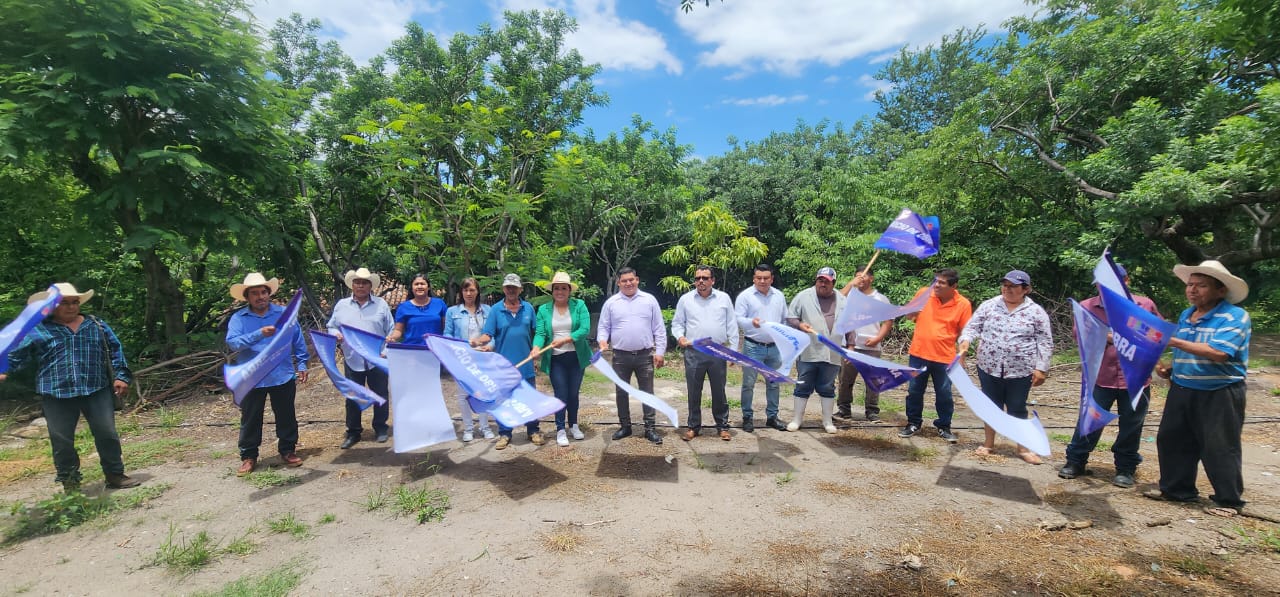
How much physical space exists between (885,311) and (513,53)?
401 inches

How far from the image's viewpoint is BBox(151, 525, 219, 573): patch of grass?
301 cm

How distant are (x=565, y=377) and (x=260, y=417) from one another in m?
2.81

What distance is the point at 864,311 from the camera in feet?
16.8

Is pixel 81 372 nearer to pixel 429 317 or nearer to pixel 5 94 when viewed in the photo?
pixel 429 317

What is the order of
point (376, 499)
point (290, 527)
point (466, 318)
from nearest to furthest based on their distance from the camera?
1. point (290, 527)
2. point (376, 499)
3. point (466, 318)

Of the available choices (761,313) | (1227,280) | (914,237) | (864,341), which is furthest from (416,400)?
(1227,280)

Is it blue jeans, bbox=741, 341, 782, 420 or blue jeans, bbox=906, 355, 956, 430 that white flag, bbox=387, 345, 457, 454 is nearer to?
blue jeans, bbox=741, 341, 782, 420

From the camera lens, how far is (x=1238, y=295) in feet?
10.6

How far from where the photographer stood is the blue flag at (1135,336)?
328 centimetres

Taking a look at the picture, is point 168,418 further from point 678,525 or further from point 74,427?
point 678,525

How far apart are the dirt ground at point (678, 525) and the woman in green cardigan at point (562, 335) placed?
800mm

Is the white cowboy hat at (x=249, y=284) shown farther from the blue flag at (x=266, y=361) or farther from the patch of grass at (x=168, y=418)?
the patch of grass at (x=168, y=418)

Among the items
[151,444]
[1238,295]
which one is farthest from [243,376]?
[1238,295]

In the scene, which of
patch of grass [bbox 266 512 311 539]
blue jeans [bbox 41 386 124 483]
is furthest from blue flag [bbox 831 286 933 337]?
blue jeans [bbox 41 386 124 483]
